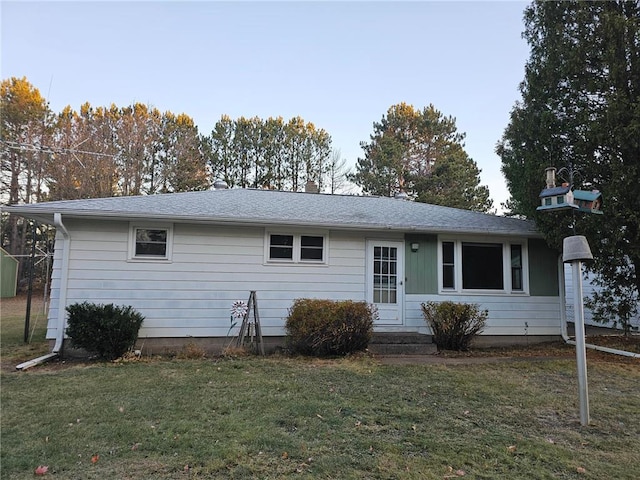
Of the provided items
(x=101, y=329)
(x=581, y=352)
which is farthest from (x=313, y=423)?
(x=101, y=329)

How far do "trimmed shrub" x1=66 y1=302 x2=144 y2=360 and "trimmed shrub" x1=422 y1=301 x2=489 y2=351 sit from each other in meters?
5.51

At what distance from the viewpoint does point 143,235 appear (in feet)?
23.7

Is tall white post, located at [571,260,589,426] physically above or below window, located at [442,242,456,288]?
below

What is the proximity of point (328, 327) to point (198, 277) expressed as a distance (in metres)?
2.64

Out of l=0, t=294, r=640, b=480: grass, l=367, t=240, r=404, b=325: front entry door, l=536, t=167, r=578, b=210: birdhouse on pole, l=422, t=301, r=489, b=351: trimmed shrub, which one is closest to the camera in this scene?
l=0, t=294, r=640, b=480: grass

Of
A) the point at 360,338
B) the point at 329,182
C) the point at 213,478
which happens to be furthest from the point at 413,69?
the point at 329,182

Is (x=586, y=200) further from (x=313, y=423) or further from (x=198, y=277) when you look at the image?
(x=198, y=277)

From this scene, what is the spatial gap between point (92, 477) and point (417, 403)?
3189mm

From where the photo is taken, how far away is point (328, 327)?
22.2ft

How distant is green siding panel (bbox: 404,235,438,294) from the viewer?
815 cm

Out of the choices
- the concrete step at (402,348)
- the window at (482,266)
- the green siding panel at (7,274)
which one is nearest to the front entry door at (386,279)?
the concrete step at (402,348)

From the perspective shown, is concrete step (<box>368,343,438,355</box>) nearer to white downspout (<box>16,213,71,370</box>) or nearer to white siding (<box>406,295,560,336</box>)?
white siding (<box>406,295,560,336</box>)

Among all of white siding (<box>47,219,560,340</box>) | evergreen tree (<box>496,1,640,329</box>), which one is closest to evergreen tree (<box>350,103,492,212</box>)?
evergreen tree (<box>496,1,640,329</box>)

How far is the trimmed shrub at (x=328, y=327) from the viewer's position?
6.79 meters
